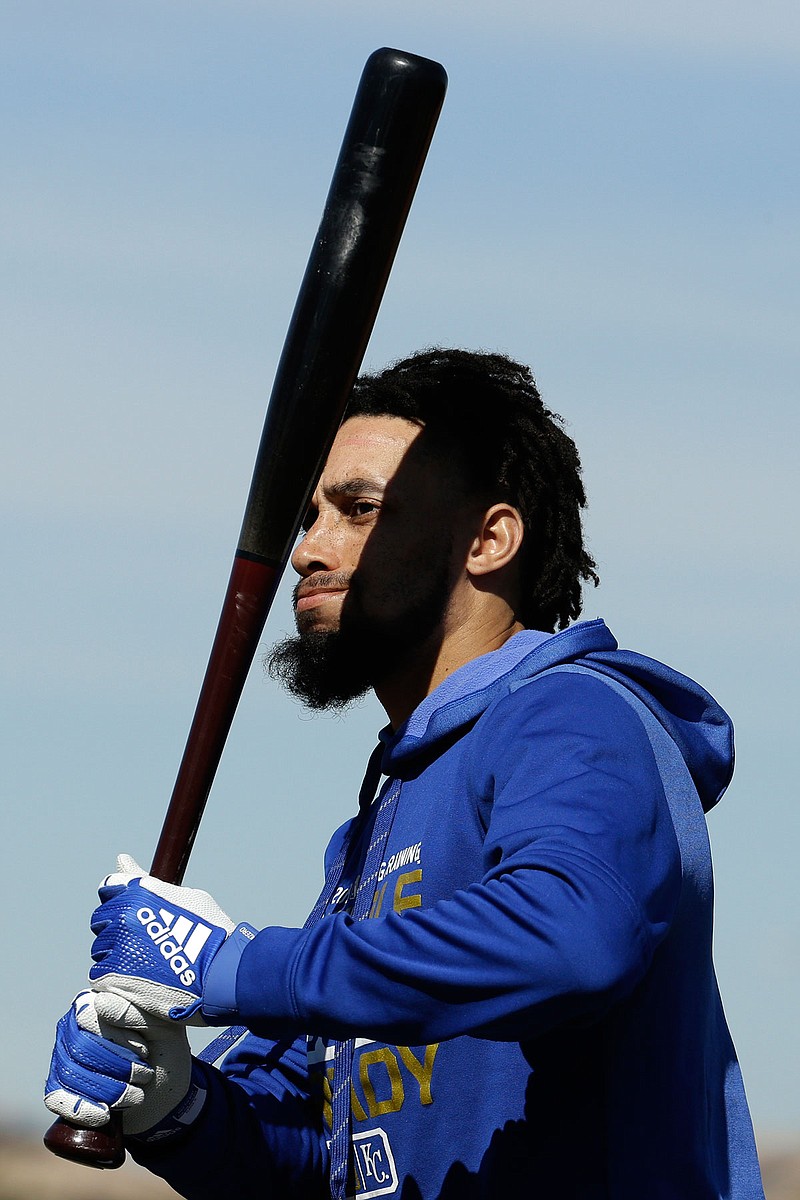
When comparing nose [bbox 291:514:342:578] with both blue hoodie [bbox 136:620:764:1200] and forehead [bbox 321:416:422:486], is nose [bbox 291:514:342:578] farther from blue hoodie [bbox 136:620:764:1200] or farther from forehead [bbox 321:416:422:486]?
blue hoodie [bbox 136:620:764:1200]

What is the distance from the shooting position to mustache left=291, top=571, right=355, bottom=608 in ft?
13.8

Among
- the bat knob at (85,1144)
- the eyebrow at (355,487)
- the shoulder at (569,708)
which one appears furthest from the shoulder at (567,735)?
the bat knob at (85,1144)

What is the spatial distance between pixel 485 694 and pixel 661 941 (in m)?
0.85

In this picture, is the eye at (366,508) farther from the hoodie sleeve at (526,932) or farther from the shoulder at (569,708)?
the hoodie sleeve at (526,932)

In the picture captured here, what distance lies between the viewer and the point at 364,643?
4188 millimetres

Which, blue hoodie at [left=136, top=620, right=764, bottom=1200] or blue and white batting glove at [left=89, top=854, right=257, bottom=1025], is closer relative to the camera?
blue hoodie at [left=136, top=620, right=764, bottom=1200]

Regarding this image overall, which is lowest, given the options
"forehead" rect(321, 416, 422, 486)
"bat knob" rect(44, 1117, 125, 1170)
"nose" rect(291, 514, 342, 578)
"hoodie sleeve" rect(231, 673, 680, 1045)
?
"bat knob" rect(44, 1117, 125, 1170)

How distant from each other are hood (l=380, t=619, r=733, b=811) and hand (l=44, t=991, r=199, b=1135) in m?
→ 0.92

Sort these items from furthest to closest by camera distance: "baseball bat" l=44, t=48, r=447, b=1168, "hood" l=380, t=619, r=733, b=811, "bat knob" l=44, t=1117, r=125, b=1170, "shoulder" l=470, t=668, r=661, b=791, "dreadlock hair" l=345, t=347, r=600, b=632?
"dreadlock hair" l=345, t=347, r=600, b=632 → "baseball bat" l=44, t=48, r=447, b=1168 → "hood" l=380, t=619, r=733, b=811 → "bat knob" l=44, t=1117, r=125, b=1170 → "shoulder" l=470, t=668, r=661, b=791

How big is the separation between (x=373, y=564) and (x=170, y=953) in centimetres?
133

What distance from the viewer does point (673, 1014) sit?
3.26 m

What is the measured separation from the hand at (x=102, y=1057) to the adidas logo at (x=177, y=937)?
15 cm

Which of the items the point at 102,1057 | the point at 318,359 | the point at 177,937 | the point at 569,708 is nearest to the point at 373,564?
the point at 318,359

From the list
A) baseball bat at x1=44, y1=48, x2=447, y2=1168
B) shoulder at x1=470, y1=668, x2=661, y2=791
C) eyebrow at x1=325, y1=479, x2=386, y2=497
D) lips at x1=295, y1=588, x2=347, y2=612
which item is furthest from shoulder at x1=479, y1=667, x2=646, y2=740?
eyebrow at x1=325, y1=479, x2=386, y2=497
